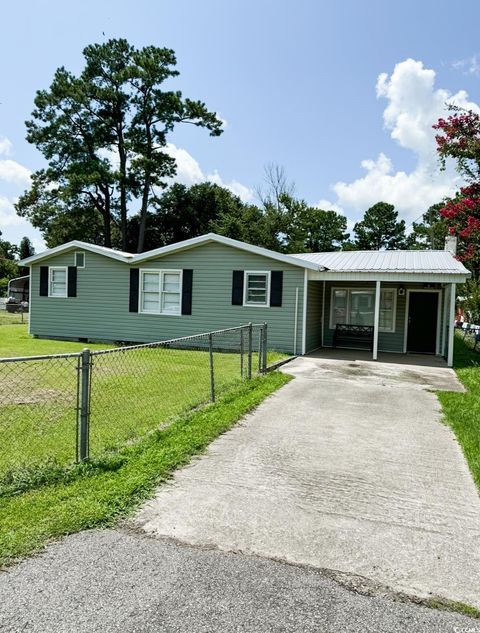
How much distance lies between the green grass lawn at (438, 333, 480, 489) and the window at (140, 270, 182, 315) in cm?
829

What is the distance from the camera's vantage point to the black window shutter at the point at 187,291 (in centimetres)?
1406

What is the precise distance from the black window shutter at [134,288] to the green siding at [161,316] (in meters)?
0.20

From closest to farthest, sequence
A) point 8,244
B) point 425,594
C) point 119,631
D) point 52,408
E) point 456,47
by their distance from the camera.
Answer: point 119,631, point 425,594, point 52,408, point 456,47, point 8,244

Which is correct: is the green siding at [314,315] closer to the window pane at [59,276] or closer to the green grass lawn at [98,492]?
the green grass lawn at [98,492]

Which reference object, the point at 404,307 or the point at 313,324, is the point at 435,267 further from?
the point at 313,324

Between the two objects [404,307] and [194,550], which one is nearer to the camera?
[194,550]

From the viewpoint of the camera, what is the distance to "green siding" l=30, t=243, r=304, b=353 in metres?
13.0

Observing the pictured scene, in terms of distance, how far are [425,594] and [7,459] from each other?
3549 millimetres

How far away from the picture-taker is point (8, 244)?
5662 cm

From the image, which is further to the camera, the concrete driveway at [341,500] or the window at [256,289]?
the window at [256,289]

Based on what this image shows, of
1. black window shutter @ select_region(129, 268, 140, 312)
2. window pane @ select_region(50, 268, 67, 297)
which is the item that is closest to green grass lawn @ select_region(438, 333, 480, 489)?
black window shutter @ select_region(129, 268, 140, 312)

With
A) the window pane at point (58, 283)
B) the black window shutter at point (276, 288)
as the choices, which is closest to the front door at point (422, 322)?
the black window shutter at point (276, 288)

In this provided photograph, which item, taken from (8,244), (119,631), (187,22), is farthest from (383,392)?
(8,244)

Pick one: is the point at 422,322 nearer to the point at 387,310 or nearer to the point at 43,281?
the point at 387,310
